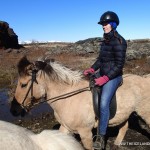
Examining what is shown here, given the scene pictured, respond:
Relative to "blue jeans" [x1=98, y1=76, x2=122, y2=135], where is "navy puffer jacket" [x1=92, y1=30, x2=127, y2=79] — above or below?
above

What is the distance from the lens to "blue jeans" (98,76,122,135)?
18.8 feet

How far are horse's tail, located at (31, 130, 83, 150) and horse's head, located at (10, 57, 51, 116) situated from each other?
3.59 meters

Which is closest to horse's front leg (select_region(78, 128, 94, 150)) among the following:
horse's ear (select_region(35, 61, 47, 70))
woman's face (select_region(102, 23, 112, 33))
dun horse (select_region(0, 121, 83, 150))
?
horse's ear (select_region(35, 61, 47, 70))

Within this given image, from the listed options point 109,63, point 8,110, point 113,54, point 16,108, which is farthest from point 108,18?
point 8,110

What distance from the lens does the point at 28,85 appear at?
5.99 metres

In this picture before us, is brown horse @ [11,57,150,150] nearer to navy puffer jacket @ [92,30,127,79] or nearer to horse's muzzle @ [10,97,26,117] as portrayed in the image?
horse's muzzle @ [10,97,26,117]

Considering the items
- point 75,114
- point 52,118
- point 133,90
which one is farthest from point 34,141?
point 52,118

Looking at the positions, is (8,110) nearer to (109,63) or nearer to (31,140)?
(109,63)

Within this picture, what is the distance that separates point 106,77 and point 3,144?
3878mm

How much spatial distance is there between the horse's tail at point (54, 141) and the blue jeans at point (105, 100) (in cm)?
332

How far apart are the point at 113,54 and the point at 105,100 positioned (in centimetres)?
91

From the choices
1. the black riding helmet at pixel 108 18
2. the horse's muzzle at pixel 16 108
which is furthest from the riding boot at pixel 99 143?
the black riding helmet at pixel 108 18

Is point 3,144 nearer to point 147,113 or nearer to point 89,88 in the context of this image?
point 89,88

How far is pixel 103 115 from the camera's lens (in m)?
5.73
